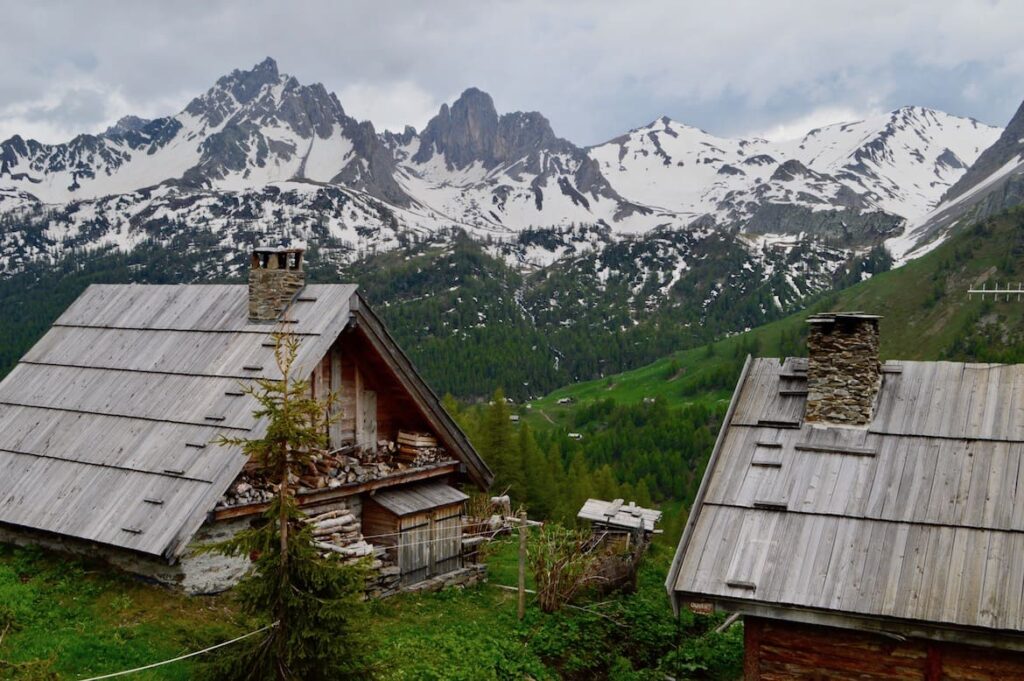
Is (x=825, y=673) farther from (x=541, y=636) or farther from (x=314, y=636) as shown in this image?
(x=314, y=636)

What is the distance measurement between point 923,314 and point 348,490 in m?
161

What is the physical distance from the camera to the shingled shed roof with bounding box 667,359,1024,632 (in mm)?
14688

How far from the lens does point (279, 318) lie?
23062 mm

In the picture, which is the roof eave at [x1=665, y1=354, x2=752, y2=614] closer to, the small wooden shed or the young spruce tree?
the young spruce tree

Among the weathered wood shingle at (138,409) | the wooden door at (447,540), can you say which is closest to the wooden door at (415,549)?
the wooden door at (447,540)

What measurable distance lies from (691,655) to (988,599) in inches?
279

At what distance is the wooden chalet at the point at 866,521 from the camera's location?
14586 mm

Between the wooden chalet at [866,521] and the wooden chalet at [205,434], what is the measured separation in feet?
27.0

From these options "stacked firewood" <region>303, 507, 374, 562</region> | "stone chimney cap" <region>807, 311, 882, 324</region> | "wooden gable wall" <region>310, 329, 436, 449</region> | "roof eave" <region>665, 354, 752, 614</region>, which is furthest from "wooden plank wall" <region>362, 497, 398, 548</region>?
"stone chimney cap" <region>807, 311, 882, 324</region>

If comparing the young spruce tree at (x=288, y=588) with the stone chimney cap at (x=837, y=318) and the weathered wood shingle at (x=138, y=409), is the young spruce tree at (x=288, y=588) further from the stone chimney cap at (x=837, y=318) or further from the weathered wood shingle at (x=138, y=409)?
the stone chimney cap at (x=837, y=318)

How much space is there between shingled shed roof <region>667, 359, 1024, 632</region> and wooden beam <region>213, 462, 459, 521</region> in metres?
9.25

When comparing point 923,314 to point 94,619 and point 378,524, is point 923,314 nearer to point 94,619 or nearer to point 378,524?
point 378,524

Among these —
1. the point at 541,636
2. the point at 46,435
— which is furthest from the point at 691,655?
the point at 46,435

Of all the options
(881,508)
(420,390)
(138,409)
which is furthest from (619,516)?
(138,409)
